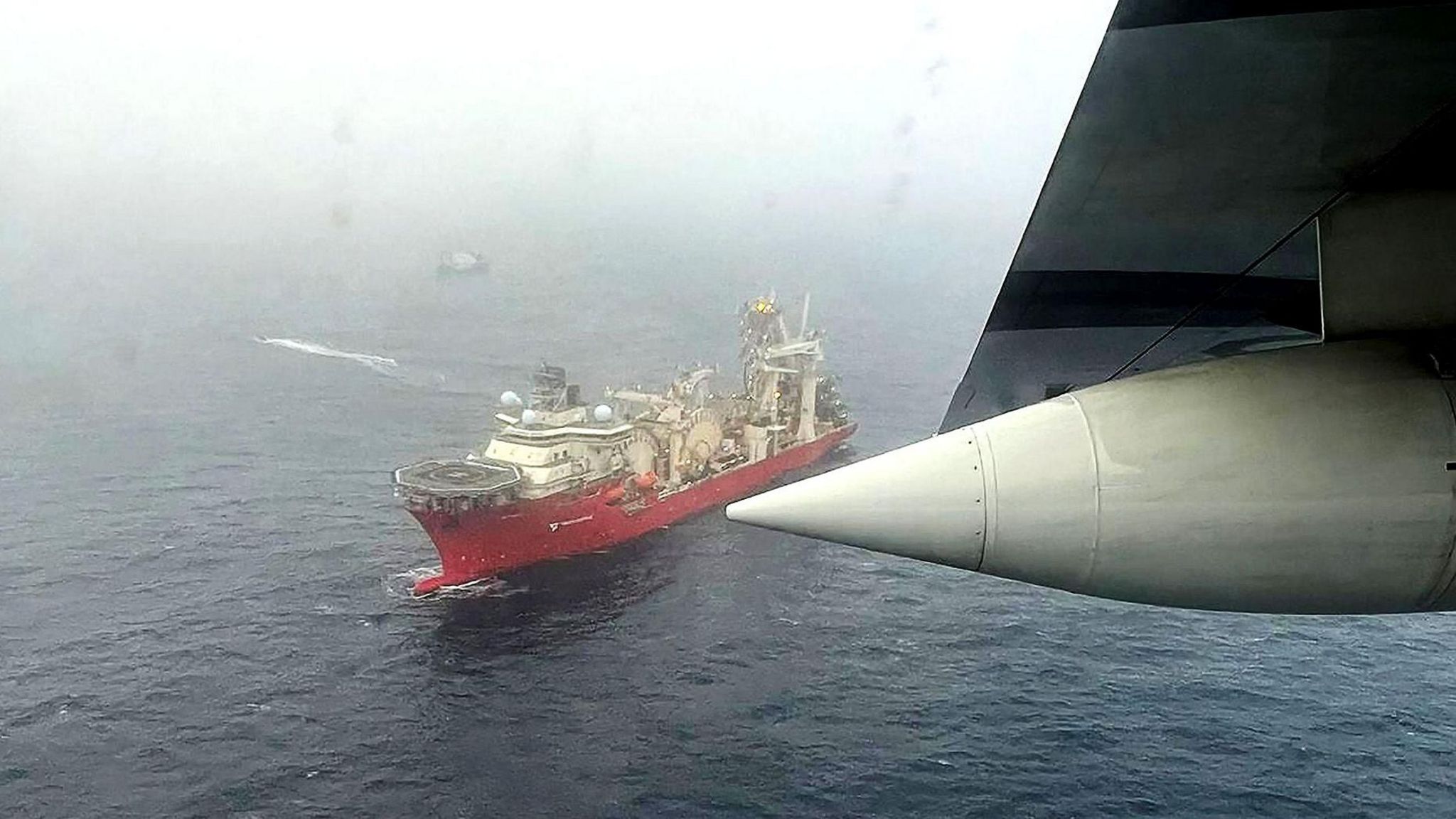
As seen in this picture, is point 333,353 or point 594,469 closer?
point 594,469

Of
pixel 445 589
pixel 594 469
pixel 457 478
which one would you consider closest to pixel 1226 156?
pixel 445 589

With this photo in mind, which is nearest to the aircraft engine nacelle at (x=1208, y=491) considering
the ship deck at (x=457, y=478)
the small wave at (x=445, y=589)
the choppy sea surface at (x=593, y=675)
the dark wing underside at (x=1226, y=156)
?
the dark wing underside at (x=1226, y=156)

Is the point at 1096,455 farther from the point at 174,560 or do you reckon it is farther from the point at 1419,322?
the point at 174,560

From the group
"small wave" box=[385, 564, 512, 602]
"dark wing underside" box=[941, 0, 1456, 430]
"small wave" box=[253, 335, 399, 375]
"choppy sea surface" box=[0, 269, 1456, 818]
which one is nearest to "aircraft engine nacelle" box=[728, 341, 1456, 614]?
"dark wing underside" box=[941, 0, 1456, 430]

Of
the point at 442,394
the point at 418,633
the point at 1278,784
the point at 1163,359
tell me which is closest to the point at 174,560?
the point at 418,633

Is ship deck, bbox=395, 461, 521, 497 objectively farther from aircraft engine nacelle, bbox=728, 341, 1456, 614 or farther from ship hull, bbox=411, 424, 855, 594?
aircraft engine nacelle, bbox=728, 341, 1456, 614

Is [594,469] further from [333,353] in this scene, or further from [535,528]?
[333,353]

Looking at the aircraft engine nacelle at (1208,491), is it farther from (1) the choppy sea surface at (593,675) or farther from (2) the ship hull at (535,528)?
(2) the ship hull at (535,528)

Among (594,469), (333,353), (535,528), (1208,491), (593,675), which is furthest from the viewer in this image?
(333,353)
